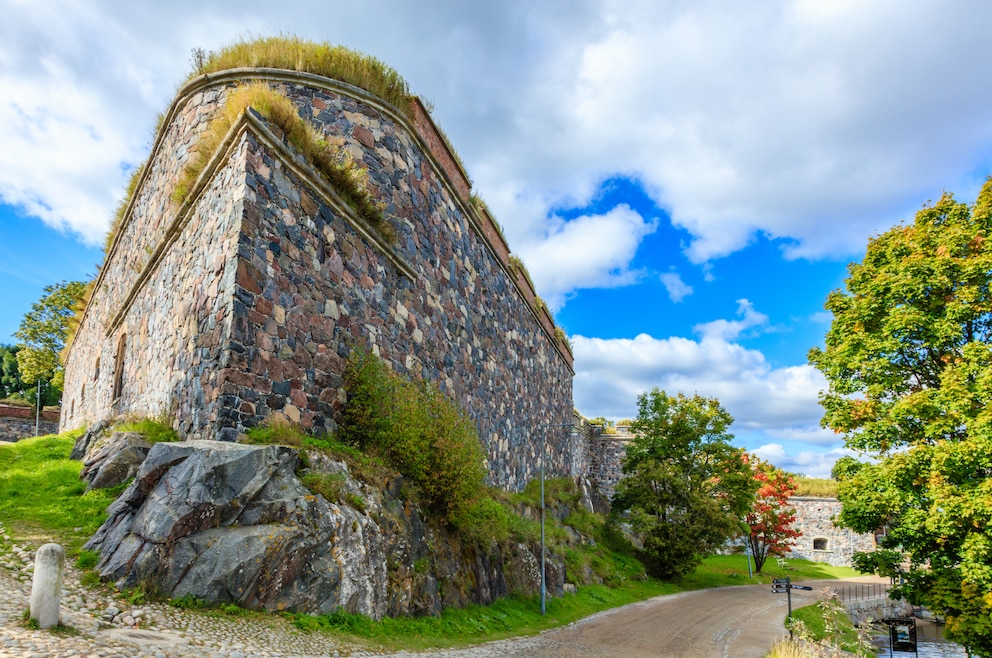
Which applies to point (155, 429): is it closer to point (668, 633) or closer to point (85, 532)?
point (85, 532)

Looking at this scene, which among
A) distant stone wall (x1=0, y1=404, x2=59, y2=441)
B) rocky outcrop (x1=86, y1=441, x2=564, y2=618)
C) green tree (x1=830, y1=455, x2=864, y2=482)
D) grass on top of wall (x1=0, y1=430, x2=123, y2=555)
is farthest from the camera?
distant stone wall (x1=0, y1=404, x2=59, y2=441)

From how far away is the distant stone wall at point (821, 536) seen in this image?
42.6 m

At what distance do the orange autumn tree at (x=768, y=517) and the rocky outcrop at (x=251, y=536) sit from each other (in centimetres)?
3008

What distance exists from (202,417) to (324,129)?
7.55 metres

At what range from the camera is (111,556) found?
22.8 feet

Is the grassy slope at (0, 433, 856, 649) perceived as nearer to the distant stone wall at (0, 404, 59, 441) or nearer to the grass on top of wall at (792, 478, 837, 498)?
the distant stone wall at (0, 404, 59, 441)

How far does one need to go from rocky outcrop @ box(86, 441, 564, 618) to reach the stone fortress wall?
1176mm

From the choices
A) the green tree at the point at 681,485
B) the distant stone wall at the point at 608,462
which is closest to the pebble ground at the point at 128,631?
the green tree at the point at 681,485

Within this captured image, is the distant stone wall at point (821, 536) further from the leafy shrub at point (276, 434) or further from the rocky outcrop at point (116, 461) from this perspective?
the rocky outcrop at point (116, 461)

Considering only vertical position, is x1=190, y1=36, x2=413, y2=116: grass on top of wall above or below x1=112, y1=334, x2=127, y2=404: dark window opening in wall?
above

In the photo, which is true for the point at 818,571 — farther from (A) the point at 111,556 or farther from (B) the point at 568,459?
(A) the point at 111,556

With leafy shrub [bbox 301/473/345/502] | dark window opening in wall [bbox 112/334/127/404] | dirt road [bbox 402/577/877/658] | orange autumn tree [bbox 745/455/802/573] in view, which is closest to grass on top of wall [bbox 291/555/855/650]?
dirt road [bbox 402/577/877/658]

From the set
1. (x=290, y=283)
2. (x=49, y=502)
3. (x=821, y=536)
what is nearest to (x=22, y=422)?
(x=49, y=502)

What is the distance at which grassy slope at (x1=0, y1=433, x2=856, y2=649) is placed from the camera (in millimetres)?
7801
